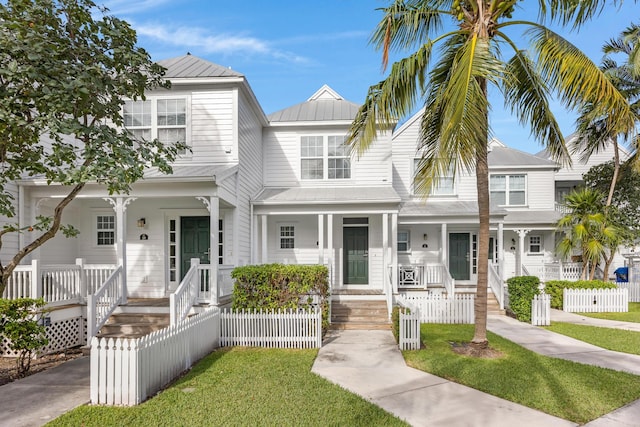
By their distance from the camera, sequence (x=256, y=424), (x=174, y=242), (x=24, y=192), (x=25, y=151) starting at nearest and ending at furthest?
(x=256, y=424) → (x=25, y=151) → (x=24, y=192) → (x=174, y=242)

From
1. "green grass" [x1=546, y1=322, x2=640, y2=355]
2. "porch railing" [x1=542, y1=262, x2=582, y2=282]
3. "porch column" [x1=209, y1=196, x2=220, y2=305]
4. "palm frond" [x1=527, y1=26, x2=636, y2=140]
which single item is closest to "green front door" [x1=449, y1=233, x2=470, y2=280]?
"porch railing" [x1=542, y1=262, x2=582, y2=282]

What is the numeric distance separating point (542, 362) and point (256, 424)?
5.32 metres

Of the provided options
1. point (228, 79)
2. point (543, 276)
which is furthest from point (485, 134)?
point (543, 276)

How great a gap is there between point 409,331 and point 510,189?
12278mm

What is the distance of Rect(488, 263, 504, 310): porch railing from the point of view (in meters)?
12.4

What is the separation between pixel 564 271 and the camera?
54.3 feet

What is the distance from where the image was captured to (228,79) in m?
10.4

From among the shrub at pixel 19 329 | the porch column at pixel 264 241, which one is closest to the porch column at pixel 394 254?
the porch column at pixel 264 241

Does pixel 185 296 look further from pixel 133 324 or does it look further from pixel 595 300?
pixel 595 300

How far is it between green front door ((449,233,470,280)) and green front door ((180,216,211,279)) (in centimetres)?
977

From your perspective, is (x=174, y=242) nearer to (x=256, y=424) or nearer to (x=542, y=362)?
(x=256, y=424)

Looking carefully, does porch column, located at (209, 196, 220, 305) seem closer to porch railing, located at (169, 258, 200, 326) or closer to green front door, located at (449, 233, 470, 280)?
porch railing, located at (169, 258, 200, 326)

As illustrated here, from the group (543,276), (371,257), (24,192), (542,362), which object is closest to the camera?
(542,362)

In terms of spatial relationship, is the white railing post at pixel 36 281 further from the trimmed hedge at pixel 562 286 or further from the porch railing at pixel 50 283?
the trimmed hedge at pixel 562 286
